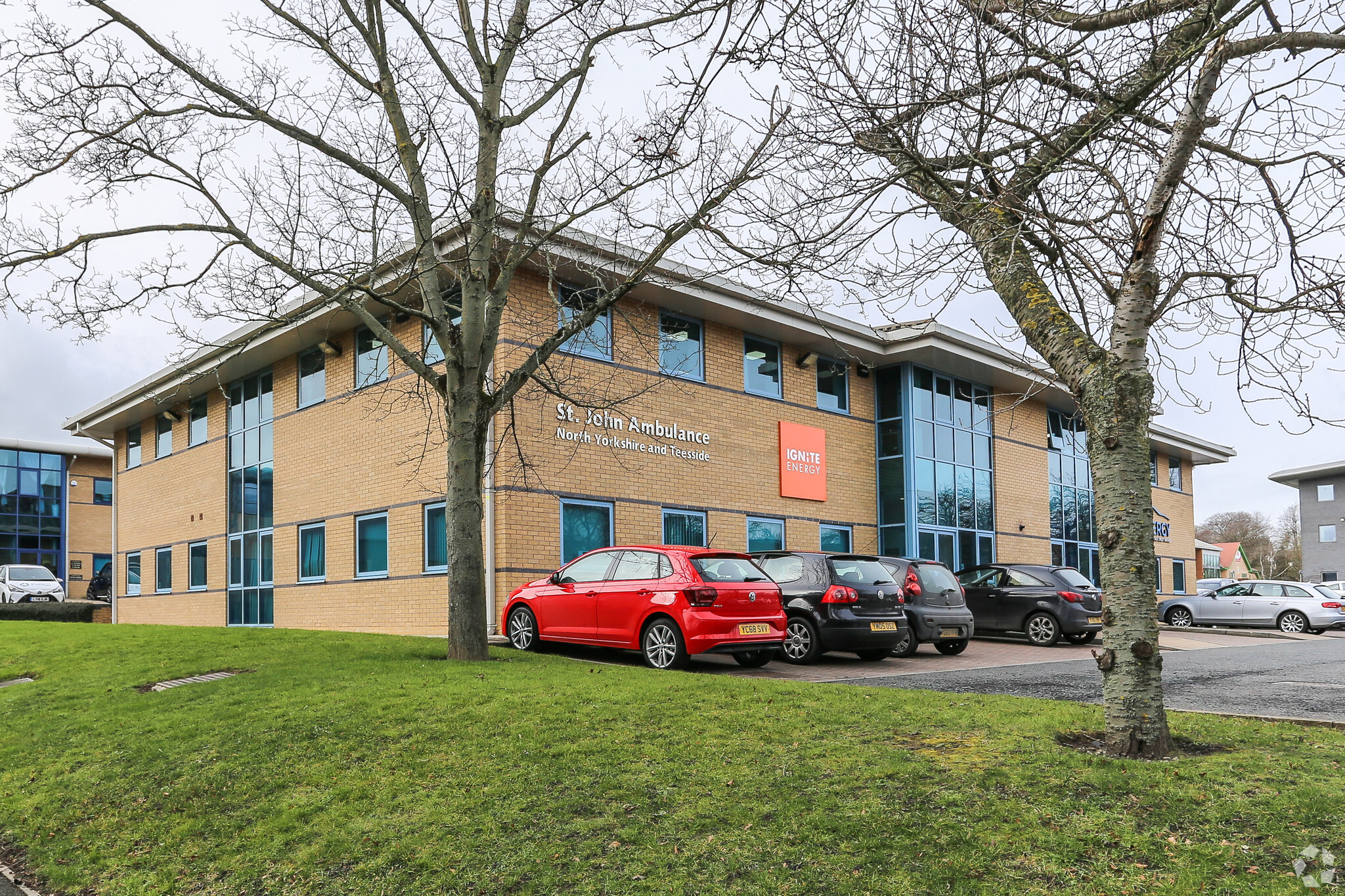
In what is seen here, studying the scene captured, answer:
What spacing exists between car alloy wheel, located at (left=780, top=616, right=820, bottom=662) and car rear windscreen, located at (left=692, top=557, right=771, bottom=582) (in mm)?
1387

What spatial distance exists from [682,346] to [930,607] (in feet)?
24.0

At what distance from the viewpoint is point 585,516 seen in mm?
17406

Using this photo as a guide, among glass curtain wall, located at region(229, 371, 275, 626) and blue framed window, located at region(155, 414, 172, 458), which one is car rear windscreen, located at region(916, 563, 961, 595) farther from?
blue framed window, located at region(155, 414, 172, 458)

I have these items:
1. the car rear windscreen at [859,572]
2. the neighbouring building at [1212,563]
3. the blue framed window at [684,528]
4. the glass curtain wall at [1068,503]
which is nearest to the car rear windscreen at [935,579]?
the car rear windscreen at [859,572]

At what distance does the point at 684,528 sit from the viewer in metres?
19.0

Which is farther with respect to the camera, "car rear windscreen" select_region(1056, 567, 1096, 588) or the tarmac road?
"car rear windscreen" select_region(1056, 567, 1096, 588)

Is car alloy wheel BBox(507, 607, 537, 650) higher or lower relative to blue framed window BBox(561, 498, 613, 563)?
lower

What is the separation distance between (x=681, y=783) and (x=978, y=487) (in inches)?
Result: 860

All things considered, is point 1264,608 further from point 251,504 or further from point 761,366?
point 251,504

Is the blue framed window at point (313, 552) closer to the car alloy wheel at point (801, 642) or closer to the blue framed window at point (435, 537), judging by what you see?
the blue framed window at point (435, 537)

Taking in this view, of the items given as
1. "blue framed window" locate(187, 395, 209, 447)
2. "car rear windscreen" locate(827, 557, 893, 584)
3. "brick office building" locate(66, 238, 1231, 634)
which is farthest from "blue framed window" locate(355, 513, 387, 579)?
"car rear windscreen" locate(827, 557, 893, 584)

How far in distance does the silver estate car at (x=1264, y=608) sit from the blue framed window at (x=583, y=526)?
18614 millimetres

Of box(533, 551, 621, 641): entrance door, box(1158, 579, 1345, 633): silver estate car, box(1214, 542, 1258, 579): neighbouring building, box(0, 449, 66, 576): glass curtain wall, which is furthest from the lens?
box(1214, 542, 1258, 579): neighbouring building

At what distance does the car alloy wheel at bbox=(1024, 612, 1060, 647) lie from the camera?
59.6 feet
